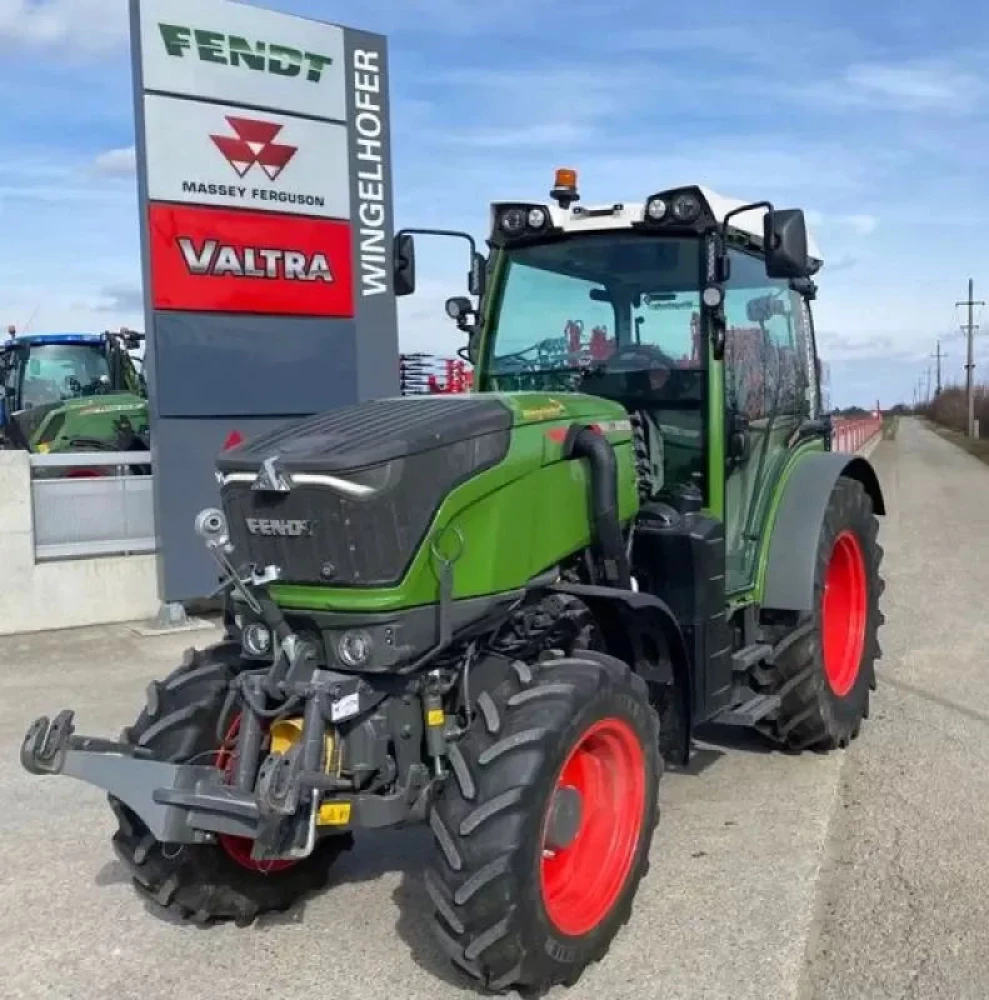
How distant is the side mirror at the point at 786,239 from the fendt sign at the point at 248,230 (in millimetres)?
5373

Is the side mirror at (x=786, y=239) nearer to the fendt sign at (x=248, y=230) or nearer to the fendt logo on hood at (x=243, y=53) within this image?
the fendt sign at (x=248, y=230)

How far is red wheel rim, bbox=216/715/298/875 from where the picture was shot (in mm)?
3709

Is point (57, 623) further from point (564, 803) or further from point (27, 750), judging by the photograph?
point (564, 803)

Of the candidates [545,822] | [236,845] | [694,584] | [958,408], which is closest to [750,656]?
[694,584]

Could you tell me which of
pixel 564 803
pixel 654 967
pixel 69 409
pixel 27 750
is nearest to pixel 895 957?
pixel 654 967

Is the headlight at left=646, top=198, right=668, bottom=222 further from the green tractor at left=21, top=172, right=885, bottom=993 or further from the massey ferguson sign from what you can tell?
the massey ferguson sign

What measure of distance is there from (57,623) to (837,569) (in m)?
5.72

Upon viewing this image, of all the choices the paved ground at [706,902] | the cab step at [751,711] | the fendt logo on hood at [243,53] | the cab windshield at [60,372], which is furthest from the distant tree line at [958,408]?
the cab step at [751,711]

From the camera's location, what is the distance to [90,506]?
9062 millimetres

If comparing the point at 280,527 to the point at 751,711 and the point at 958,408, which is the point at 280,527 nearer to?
the point at 751,711

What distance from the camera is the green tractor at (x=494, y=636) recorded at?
3252mm

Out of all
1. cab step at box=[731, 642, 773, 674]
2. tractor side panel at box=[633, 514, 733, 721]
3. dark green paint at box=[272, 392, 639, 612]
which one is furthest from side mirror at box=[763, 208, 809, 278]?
cab step at box=[731, 642, 773, 674]

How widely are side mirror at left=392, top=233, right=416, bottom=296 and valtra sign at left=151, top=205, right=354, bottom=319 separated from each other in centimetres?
408

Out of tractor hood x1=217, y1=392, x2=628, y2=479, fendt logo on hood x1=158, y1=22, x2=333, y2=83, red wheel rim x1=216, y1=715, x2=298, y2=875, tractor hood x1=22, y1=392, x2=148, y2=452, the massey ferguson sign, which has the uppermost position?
fendt logo on hood x1=158, y1=22, x2=333, y2=83
